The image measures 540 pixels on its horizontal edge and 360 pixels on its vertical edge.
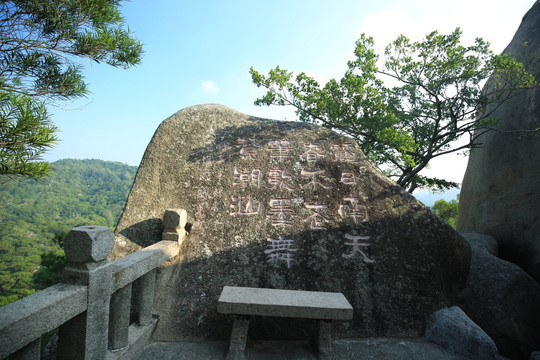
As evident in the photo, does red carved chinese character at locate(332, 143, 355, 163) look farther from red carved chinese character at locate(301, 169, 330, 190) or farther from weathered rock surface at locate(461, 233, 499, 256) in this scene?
weathered rock surface at locate(461, 233, 499, 256)

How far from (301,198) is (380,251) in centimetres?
141

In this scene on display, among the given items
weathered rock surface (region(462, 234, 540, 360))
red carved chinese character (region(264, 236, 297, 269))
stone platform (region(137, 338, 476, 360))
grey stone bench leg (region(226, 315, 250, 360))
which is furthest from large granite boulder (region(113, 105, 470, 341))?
weathered rock surface (region(462, 234, 540, 360))

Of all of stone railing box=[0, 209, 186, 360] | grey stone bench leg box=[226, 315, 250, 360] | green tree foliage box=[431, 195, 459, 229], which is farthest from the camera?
green tree foliage box=[431, 195, 459, 229]

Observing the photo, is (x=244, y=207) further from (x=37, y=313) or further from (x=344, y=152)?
(x=37, y=313)

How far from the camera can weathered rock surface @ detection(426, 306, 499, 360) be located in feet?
9.72

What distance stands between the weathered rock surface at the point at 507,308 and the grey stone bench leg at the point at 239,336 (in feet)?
10.9

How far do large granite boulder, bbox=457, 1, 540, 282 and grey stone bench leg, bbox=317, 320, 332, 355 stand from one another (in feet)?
16.2

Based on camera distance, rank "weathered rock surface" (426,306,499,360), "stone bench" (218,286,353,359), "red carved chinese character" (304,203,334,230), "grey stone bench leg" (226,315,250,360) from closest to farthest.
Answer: "stone bench" (218,286,353,359) < "grey stone bench leg" (226,315,250,360) < "weathered rock surface" (426,306,499,360) < "red carved chinese character" (304,203,334,230)

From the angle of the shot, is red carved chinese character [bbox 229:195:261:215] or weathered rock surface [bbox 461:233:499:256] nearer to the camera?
red carved chinese character [bbox 229:195:261:215]

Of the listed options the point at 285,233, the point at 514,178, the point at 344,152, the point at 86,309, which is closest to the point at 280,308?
the point at 285,233

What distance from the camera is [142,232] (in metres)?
3.76

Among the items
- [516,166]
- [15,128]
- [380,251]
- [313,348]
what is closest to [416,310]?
[380,251]

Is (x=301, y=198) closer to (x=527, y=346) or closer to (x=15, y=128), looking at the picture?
(x=527, y=346)

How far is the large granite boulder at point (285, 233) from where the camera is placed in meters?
3.34
